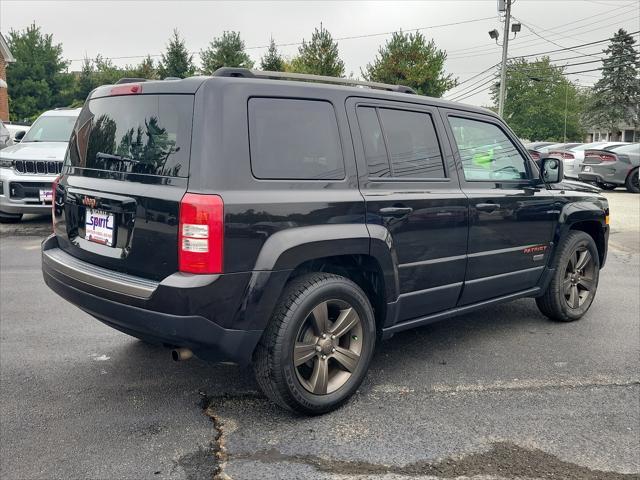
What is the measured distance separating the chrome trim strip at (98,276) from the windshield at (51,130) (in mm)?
7549

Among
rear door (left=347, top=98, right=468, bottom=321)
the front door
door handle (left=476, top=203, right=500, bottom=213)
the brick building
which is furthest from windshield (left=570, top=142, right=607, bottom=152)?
the brick building

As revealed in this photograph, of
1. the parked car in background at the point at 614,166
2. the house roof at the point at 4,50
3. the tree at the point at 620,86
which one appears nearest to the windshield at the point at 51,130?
the parked car in background at the point at 614,166

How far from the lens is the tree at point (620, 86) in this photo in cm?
5881

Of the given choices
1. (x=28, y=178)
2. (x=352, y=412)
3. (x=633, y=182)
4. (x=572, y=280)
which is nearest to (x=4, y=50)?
(x=28, y=178)

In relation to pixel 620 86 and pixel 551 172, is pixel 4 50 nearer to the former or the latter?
pixel 551 172

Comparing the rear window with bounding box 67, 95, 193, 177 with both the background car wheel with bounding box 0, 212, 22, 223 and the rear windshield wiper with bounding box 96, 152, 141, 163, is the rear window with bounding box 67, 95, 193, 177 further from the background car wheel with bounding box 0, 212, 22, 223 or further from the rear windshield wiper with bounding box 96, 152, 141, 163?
the background car wheel with bounding box 0, 212, 22, 223

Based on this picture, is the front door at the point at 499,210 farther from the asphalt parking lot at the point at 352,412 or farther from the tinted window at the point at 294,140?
the tinted window at the point at 294,140

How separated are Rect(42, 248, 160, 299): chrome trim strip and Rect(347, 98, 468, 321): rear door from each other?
4.25ft

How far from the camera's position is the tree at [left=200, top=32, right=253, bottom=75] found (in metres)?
28.9

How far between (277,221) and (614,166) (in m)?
16.3

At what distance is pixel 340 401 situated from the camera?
11.4 ft

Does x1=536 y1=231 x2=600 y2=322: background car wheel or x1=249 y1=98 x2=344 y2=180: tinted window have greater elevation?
x1=249 y1=98 x2=344 y2=180: tinted window

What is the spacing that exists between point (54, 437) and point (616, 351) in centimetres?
386

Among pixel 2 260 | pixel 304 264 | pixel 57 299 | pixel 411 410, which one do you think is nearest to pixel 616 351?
pixel 411 410
